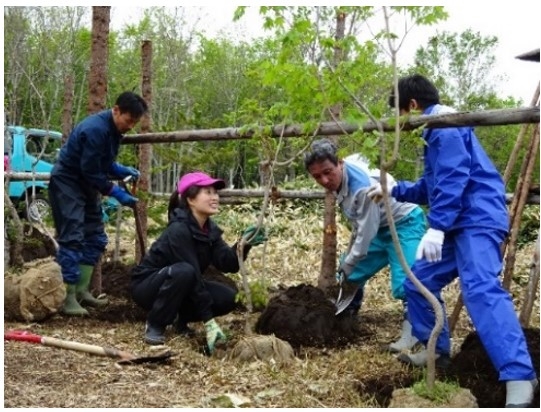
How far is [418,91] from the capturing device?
13.2 ft

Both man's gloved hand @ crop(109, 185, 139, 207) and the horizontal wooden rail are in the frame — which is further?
man's gloved hand @ crop(109, 185, 139, 207)

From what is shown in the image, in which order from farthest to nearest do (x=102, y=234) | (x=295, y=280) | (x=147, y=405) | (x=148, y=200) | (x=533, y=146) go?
(x=295, y=280) → (x=148, y=200) → (x=102, y=234) → (x=533, y=146) → (x=147, y=405)

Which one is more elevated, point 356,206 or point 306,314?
point 356,206

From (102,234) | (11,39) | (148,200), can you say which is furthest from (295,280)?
(11,39)

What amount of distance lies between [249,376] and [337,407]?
0.62 meters

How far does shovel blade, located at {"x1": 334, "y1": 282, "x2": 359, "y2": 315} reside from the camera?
5230 millimetres

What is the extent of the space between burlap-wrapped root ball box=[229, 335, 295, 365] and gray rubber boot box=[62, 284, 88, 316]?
5.60ft

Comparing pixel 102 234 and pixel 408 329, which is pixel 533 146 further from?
pixel 102 234

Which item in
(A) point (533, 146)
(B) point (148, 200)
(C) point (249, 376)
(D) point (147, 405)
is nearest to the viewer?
(D) point (147, 405)

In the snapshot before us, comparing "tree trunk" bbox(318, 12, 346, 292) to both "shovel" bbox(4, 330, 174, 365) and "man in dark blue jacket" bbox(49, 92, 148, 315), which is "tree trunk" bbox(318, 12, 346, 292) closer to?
"man in dark blue jacket" bbox(49, 92, 148, 315)

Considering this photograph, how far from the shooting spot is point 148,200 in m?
6.75

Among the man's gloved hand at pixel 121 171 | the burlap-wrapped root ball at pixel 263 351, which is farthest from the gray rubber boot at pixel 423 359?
the man's gloved hand at pixel 121 171

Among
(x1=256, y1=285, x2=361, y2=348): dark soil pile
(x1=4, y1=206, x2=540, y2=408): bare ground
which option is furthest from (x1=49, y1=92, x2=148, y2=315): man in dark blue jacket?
(x1=256, y1=285, x2=361, y2=348): dark soil pile

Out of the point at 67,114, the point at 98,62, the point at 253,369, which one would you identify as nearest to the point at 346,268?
the point at 253,369
